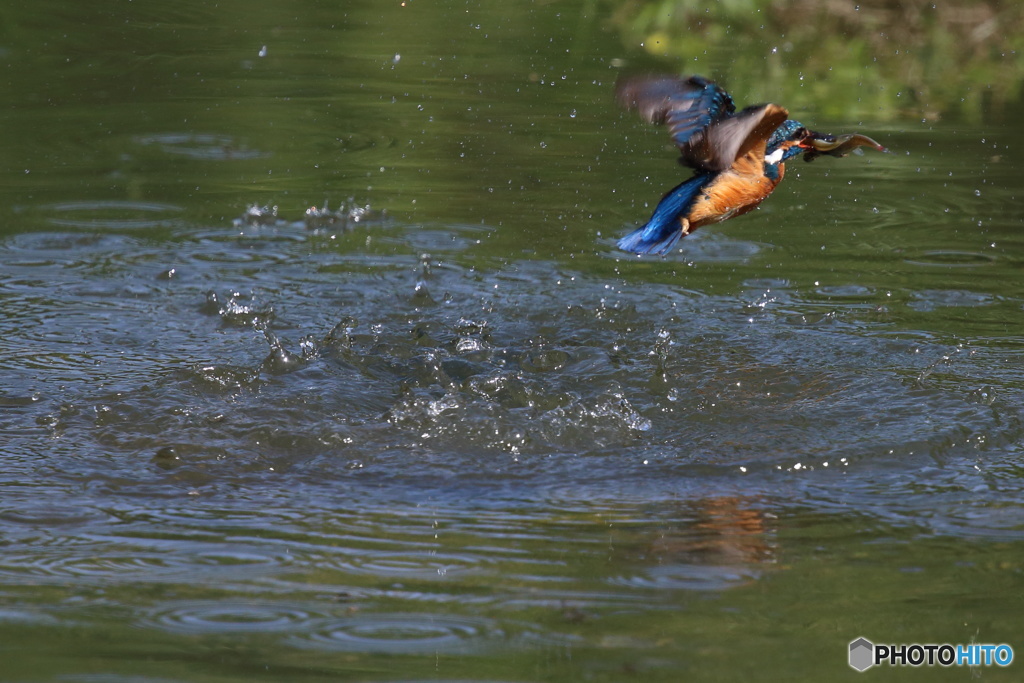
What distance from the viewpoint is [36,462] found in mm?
2994

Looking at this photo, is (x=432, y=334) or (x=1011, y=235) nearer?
(x=432, y=334)

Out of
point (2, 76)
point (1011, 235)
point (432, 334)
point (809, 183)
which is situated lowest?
point (432, 334)

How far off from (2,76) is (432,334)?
4082 mm

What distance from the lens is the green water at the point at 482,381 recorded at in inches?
91.4

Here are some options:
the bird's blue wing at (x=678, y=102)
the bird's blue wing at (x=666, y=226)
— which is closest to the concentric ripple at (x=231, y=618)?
the bird's blue wing at (x=666, y=226)

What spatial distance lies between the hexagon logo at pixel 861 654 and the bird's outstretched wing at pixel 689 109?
1.25 m

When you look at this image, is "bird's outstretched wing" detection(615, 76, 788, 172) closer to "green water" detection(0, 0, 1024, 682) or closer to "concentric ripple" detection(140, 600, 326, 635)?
"green water" detection(0, 0, 1024, 682)

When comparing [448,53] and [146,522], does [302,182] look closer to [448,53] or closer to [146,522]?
[448,53]

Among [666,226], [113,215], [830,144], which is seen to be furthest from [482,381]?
[113,215]

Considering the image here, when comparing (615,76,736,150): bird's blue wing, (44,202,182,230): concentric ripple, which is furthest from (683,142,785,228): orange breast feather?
(44,202,182,230): concentric ripple

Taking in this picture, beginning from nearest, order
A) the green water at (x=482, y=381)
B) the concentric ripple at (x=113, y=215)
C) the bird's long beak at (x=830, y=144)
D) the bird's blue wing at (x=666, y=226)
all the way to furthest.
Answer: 1. the green water at (x=482, y=381)
2. the bird's long beak at (x=830, y=144)
3. the bird's blue wing at (x=666, y=226)
4. the concentric ripple at (x=113, y=215)

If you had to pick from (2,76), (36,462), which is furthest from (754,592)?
(2,76)

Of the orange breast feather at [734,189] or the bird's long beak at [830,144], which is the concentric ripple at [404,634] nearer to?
the orange breast feather at [734,189]

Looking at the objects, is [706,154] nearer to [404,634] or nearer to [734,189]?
[734,189]
